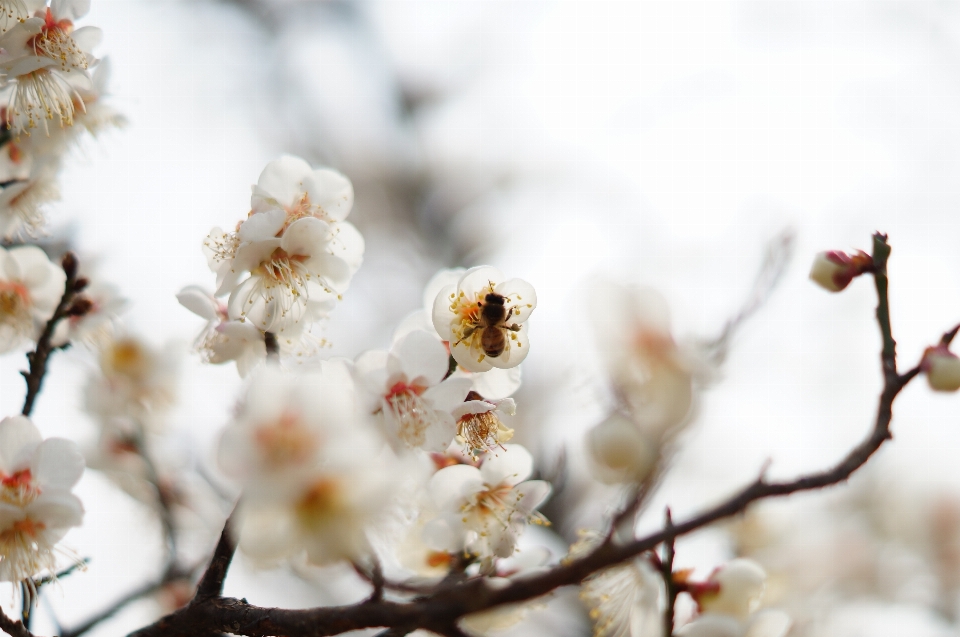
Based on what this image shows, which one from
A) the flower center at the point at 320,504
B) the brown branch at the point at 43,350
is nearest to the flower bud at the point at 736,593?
the flower center at the point at 320,504

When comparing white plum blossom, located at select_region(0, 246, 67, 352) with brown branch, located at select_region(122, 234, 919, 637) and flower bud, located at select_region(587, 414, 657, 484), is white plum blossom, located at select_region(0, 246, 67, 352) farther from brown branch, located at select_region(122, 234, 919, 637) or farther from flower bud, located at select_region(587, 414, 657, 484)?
flower bud, located at select_region(587, 414, 657, 484)

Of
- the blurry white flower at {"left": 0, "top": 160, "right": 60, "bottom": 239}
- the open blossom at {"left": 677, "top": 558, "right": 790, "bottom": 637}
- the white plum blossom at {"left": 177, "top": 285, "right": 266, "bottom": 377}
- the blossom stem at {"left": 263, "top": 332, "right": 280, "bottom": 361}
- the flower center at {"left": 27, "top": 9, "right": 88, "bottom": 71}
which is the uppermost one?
the flower center at {"left": 27, "top": 9, "right": 88, "bottom": 71}

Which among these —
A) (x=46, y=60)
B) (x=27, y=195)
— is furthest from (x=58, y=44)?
(x=27, y=195)

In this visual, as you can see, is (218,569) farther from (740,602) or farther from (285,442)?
(740,602)

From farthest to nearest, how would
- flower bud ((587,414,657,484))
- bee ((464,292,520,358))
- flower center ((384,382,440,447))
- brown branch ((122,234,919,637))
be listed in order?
bee ((464,292,520,358)) → flower center ((384,382,440,447)) → flower bud ((587,414,657,484)) → brown branch ((122,234,919,637))

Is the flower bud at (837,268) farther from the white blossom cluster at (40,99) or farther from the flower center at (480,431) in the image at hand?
the white blossom cluster at (40,99)

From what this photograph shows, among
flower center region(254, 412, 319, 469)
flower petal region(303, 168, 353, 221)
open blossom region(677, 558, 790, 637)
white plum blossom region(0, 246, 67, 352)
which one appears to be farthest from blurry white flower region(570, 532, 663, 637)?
white plum blossom region(0, 246, 67, 352)

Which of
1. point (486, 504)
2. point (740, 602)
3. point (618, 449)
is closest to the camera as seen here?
point (618, 449)
